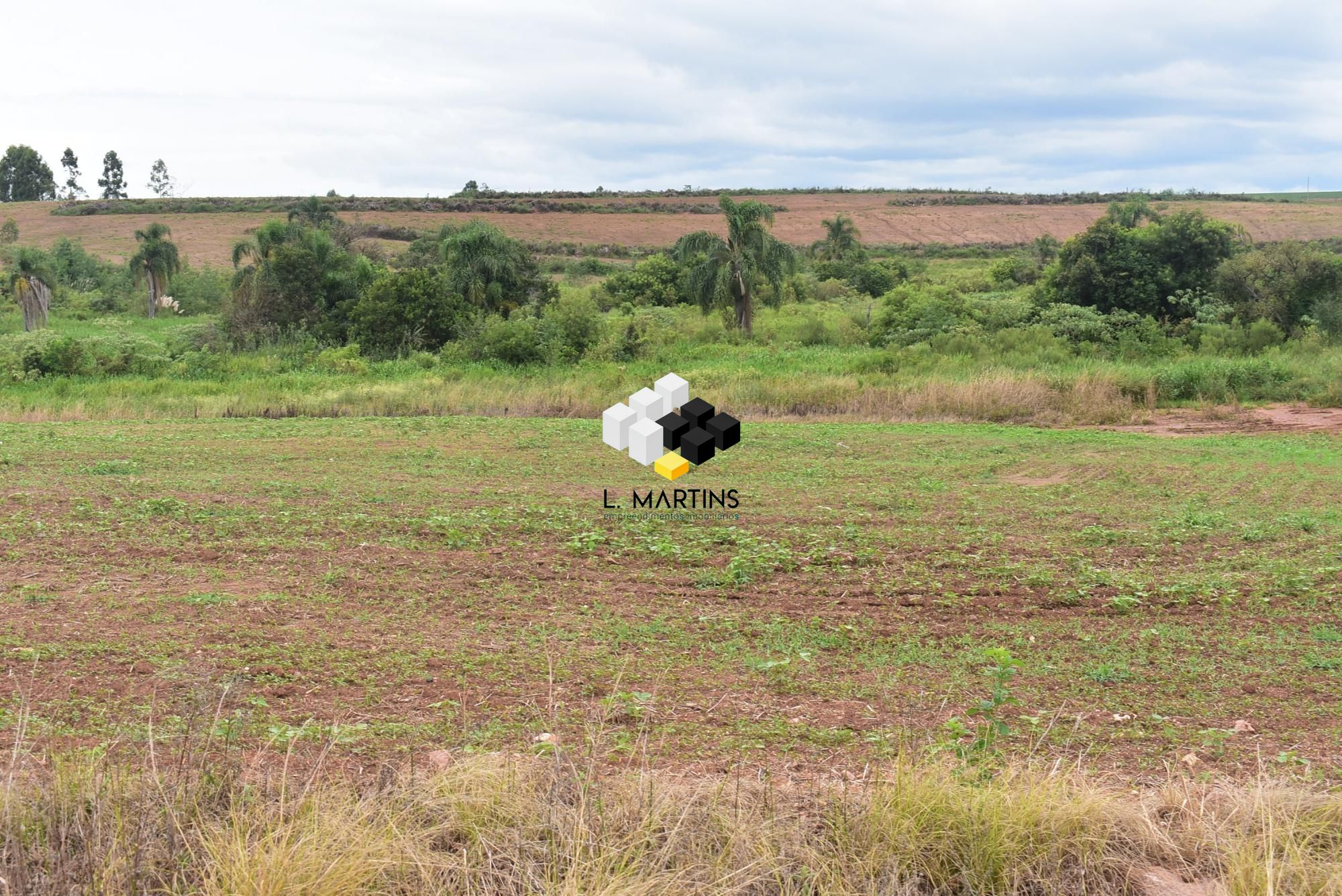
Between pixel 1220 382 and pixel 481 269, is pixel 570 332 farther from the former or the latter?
pixel 1220 382

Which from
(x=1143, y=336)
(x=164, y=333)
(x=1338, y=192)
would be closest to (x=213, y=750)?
(x=1143, y=336)

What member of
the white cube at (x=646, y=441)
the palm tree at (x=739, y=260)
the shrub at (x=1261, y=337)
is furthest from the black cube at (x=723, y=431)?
the shrub at (x=1261, y=337)

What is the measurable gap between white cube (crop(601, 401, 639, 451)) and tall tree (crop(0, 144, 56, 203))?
303ft

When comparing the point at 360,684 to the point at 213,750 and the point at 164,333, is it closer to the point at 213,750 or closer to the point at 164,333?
the point at 213,750

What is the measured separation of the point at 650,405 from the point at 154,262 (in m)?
35.6

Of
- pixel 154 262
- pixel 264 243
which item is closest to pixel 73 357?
pixel 264 243

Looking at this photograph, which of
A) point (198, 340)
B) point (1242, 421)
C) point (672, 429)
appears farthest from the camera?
point (198, 340)

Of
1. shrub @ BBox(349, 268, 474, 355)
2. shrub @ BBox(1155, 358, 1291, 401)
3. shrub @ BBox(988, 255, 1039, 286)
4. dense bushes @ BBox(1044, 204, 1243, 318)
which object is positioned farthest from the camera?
shrub @ BBox(988, 255, 1039, 286)

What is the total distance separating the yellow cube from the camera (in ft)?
43.5

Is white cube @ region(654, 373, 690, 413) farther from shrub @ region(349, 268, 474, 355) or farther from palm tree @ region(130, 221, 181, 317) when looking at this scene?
palm tree @ region(130, 221, 181, 317)

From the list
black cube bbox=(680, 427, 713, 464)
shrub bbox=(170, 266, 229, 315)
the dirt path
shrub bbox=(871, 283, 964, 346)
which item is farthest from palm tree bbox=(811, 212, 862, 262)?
black cube bbox=(680, 427, 713, 464)

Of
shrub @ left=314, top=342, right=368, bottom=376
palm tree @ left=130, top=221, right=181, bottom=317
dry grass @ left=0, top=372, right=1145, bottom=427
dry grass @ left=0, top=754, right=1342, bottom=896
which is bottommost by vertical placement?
dry grass @ left=0, top=372, right=1145, bottom=427

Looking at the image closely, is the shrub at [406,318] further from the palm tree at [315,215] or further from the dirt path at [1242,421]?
the palm tree at [315,215]

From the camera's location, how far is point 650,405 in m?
14.9
